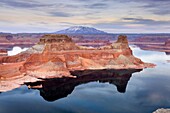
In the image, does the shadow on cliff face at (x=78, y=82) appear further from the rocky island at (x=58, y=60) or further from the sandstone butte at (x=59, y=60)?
the sandstone butte at (x=59, y=60)

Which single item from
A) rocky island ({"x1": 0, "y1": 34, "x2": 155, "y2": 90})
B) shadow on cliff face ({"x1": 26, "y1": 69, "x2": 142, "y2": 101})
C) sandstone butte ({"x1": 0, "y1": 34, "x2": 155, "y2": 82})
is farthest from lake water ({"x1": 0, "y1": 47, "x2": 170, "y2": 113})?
sandstone butte ({"x1": 0, "y1": 34, "x2": 155, "y2": 82})

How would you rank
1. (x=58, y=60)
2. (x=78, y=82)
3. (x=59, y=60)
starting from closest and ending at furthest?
(x=78, y=82) < (x=58, y=60) < (x=59, y=60)

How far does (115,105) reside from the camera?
46.2 metres

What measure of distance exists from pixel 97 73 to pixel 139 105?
34241 millimetres

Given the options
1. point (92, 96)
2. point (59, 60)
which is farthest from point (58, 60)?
point (92, 96)

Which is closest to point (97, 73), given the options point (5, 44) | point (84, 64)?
point (84, 64)

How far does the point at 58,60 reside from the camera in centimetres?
7719

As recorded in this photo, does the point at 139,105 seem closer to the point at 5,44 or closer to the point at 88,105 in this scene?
the point at 88,105

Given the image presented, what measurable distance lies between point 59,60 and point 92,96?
26.9 metres

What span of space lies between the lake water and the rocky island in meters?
6.87

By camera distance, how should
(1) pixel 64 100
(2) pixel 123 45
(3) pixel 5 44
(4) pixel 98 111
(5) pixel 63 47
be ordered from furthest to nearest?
(3) pixel 5 44
(2) pixel 123 45
(5) pixel 63 47
(1) pixel 64 100
(4) pixel 98 111

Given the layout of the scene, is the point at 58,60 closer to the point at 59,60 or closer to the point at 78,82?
the point at 59,60

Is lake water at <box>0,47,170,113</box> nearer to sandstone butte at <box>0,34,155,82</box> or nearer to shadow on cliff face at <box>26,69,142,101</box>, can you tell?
shadow on cliff face at <box>26,69,142,101</box>

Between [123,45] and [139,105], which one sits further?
[123,45]
